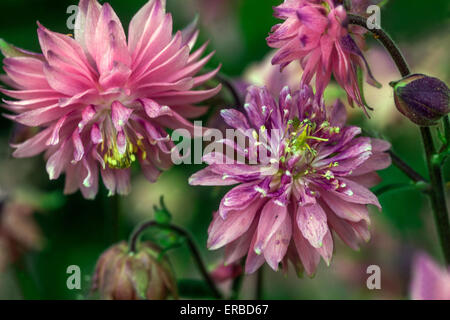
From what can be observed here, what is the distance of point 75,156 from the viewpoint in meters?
0.79

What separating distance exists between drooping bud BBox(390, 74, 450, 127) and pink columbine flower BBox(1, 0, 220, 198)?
22 cm

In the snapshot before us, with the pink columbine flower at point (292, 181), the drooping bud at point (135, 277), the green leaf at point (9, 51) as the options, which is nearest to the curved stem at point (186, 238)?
the drooping bud at point (135, 277)

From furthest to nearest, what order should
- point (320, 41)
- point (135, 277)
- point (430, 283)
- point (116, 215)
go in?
point (116, 215), point (135, 277), point (320, 41), point (430, 283)

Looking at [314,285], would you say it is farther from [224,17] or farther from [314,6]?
[314,6]

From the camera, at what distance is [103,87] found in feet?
2.66

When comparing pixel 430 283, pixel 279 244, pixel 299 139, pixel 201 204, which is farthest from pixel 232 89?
pixel 201 204

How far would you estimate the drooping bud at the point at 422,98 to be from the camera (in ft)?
2.36

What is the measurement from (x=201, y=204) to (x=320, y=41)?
0.73m

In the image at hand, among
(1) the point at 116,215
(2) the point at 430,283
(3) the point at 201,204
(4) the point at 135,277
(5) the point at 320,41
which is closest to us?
(2) the point at 430,283

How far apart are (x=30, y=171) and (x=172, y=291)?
0.61 metres

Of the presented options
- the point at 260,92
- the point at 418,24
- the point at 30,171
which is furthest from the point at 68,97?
the point at 418,24

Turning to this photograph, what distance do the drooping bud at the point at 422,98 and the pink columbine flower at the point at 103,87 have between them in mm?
225

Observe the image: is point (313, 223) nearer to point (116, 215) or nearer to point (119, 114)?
point (119, 114)
